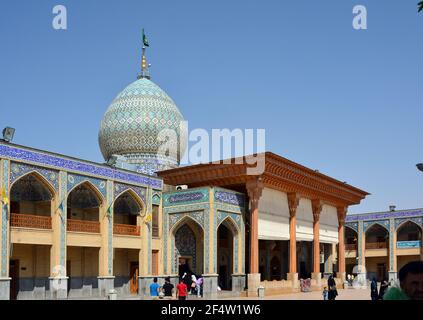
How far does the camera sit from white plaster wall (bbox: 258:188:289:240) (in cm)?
2848

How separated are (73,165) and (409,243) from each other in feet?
97.3

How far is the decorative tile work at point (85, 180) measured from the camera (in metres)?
23.5

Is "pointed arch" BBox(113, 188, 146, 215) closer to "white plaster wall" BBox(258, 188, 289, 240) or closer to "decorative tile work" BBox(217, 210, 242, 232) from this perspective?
"decorative tile work" BBox(217, 210, 242, 232)

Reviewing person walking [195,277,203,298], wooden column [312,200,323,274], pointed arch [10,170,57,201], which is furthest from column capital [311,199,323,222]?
pointed arch [10,170,57,201]

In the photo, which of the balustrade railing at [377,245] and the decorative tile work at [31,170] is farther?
the balustrade railing at [377,245]

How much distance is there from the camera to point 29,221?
71.7 ft

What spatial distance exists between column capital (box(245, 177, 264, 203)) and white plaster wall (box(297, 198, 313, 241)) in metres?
5.84

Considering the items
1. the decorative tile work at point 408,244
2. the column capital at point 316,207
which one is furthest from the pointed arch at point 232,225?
the decorative tile work at point 408,244

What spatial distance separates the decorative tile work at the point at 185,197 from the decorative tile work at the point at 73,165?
0.75 metres

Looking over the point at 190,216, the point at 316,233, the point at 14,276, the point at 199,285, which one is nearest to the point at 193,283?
the point at 199,285

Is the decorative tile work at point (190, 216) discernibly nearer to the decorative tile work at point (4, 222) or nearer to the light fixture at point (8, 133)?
the decorative tile work at point (4, 222)

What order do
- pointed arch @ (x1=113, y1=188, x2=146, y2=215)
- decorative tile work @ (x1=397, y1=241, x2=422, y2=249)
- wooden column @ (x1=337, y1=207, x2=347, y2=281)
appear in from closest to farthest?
1. pointed arch @ (x1=113, y1=188, x2=146, y2=215)
2. wooden column @ (x1=337, y1=207, x2=347, y2=281)
3. decorative tile work @ (x1=397, y1=241, x2=422, y2=249)
